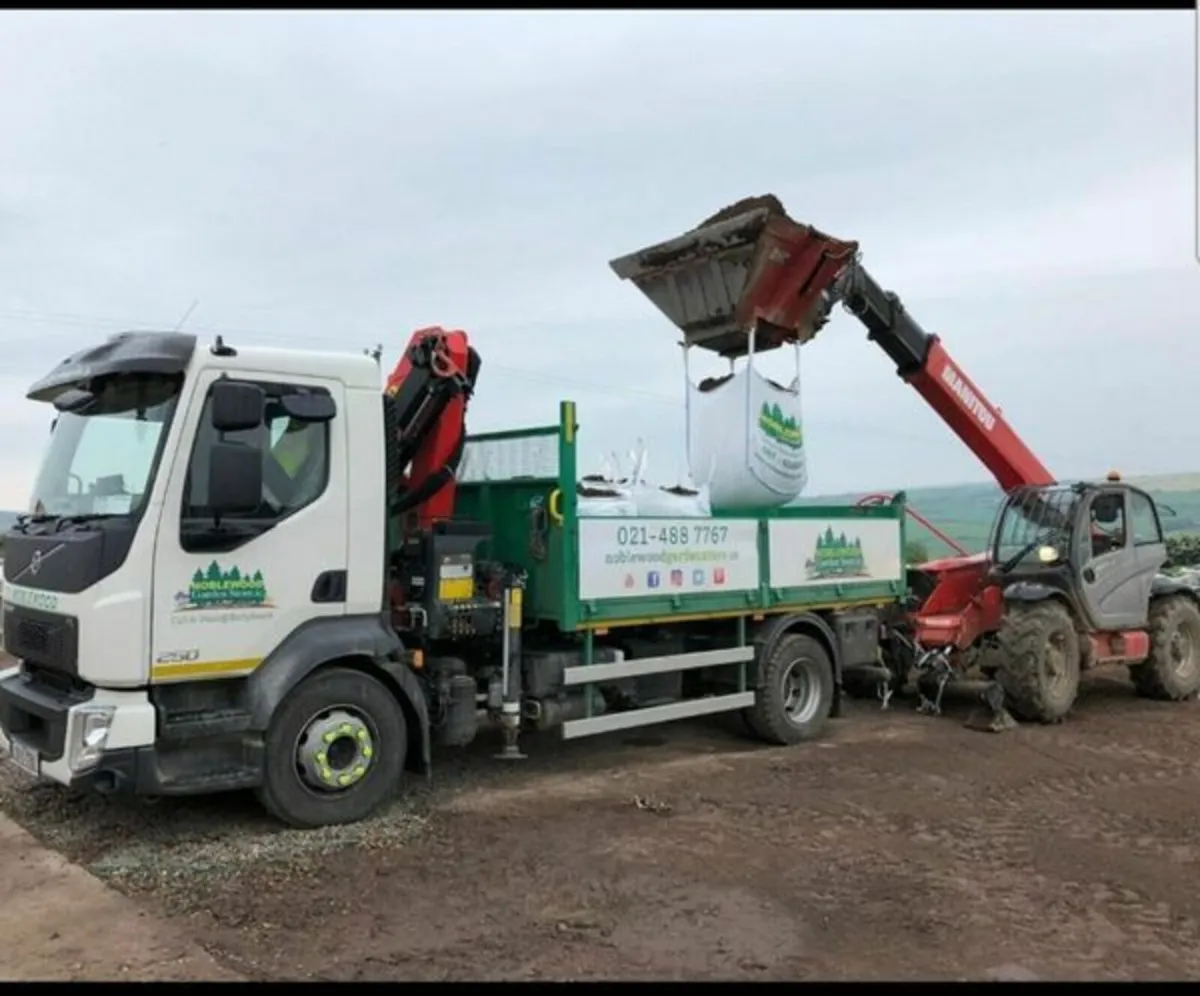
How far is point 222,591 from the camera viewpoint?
5.55 metres

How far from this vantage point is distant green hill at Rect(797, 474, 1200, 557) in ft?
35.8

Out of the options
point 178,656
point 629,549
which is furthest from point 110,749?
point 629,549

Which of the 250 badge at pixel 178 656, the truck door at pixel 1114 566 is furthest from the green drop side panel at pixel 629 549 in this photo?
the truck door at pixel 1114 566

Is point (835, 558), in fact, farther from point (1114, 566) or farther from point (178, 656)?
point (178, 656)

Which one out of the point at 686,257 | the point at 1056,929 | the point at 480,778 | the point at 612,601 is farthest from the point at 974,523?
the point at 1056,929

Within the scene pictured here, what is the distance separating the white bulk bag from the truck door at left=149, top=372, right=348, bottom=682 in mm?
3156

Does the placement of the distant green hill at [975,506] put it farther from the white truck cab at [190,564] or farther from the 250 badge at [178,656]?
the 250 badge at [178,656]

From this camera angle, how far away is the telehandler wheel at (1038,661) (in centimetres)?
899

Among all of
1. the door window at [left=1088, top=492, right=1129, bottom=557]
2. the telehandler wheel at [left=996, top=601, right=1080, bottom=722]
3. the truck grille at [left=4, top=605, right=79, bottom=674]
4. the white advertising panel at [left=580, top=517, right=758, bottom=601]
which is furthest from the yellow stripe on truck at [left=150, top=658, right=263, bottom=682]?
the door window at [left=1088, top=492, right=1129, bottom=557]

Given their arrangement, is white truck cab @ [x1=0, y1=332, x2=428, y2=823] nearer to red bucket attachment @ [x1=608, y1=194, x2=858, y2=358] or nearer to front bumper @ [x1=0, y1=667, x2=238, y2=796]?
front bumper @ [x1=0, y1=667, x2=238, y2=796]

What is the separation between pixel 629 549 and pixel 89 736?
346 cm

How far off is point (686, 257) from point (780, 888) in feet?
17.0

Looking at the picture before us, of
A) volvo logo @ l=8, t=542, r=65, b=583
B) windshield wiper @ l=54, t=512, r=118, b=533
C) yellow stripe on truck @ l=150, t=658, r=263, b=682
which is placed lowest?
yellow stripe on truck @ l=150, t=658, r=263, b=682

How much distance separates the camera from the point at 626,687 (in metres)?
Answer: 7.45
